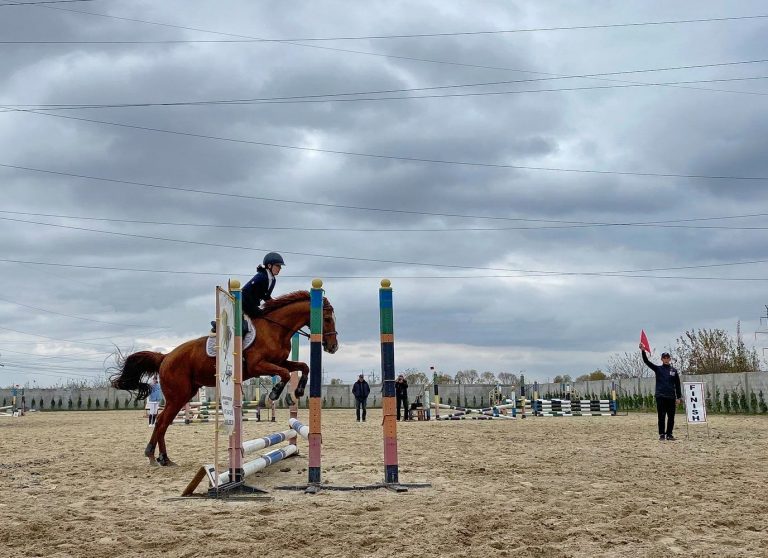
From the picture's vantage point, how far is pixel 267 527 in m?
6.11

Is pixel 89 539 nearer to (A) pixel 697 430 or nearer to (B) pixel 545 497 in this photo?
(B) pixel 545 497

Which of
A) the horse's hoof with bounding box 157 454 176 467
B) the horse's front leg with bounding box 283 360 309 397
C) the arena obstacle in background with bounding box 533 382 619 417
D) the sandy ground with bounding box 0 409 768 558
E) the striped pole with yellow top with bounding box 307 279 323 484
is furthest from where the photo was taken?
the arena obstacle in background with bounding box 533 382 619 417

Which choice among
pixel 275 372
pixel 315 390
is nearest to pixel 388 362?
pixel 315 390

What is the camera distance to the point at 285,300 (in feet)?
33.3

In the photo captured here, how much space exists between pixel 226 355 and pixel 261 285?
184 centimetres

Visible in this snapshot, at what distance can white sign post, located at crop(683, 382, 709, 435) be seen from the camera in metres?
16.5

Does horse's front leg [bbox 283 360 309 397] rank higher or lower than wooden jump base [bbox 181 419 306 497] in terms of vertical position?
higher

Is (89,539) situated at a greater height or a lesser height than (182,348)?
lesser

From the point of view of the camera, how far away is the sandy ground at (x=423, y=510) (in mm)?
5449

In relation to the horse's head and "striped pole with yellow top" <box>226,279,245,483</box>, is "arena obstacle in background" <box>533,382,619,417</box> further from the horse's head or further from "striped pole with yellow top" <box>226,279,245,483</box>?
"striped pole with yellow top" <box>226,279,245,483</box>

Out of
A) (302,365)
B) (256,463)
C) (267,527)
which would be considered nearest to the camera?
(267,527)

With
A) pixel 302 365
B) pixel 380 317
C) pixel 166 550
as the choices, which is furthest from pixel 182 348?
pixel 166 550

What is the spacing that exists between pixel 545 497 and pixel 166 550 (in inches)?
151

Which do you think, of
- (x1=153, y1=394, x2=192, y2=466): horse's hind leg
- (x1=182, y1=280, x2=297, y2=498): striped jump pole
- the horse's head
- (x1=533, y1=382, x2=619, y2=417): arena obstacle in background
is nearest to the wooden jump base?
(x1=182, y1=280, x2=297, y2=498): striped jump pole
